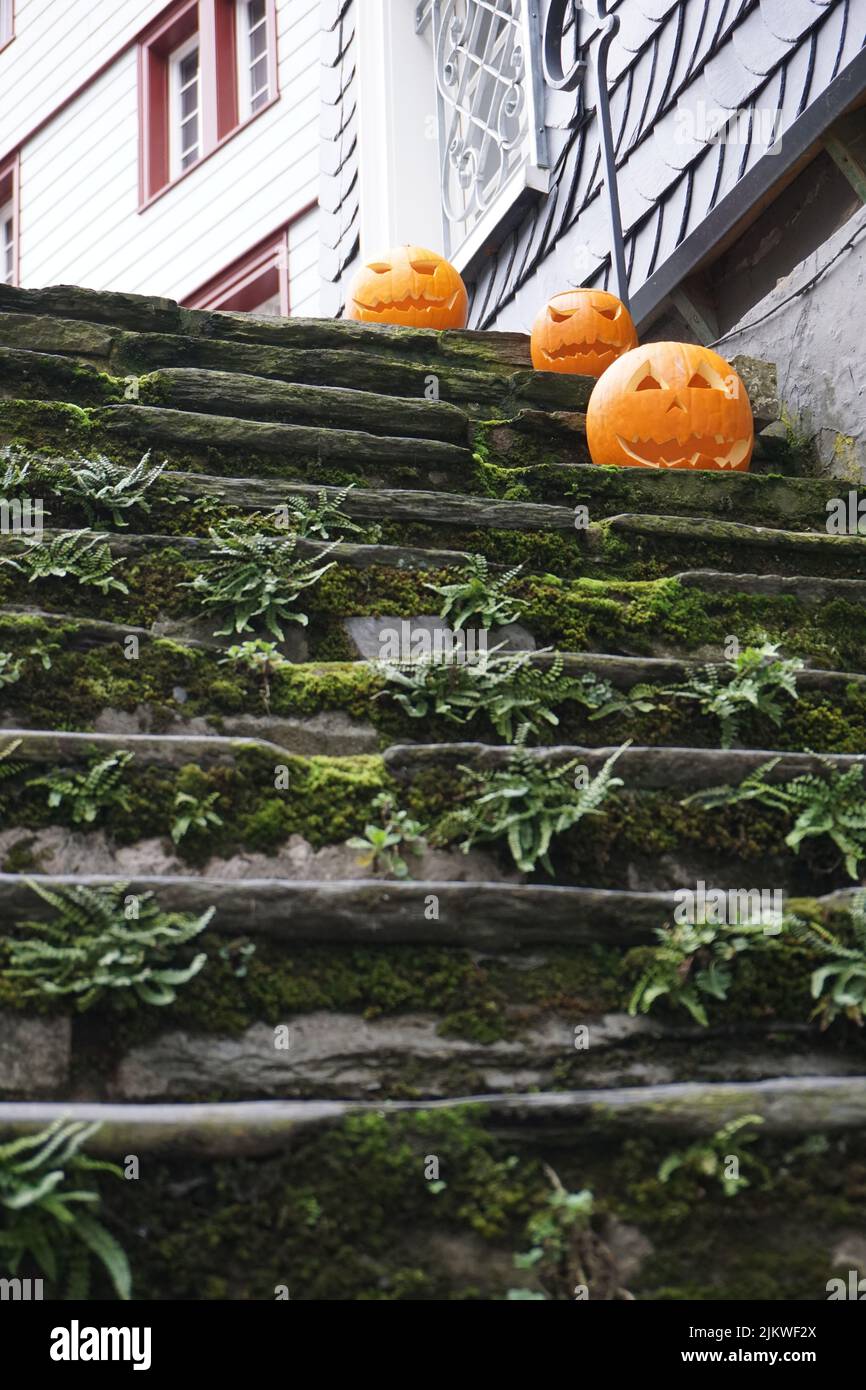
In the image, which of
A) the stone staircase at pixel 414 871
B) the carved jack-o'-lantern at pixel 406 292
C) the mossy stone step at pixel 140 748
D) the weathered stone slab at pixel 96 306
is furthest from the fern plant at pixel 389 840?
the carved jack-o'-lantern at pixel 406 292

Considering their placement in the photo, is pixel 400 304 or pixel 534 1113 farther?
pixel 400 304

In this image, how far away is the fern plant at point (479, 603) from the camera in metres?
3.70

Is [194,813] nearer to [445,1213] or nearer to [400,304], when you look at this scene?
[445,1213]

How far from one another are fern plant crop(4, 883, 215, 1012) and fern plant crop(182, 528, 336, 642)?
3.81 feet

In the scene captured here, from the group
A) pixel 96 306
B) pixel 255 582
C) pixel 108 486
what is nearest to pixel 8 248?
pixel 96 306

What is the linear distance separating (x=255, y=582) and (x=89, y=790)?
37.4 inches

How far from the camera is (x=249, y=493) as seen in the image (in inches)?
161

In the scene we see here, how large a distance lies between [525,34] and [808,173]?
266 cm

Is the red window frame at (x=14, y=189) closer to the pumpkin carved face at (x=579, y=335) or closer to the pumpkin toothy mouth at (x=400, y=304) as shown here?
the pumpkin toothy mouth at (x=400, y=304)

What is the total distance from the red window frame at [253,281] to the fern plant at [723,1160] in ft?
30.4

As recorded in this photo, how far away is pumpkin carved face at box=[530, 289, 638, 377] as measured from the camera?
5555 millimetres

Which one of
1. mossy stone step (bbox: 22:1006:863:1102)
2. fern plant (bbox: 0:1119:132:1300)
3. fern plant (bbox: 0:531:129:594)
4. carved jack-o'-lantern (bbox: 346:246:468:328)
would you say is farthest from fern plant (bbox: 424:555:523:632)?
Result: carved jack-o'-lantern (bbox: 346:246:468:328)

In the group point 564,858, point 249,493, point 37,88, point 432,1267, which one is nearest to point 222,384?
point 249,493

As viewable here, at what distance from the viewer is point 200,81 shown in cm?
1184
